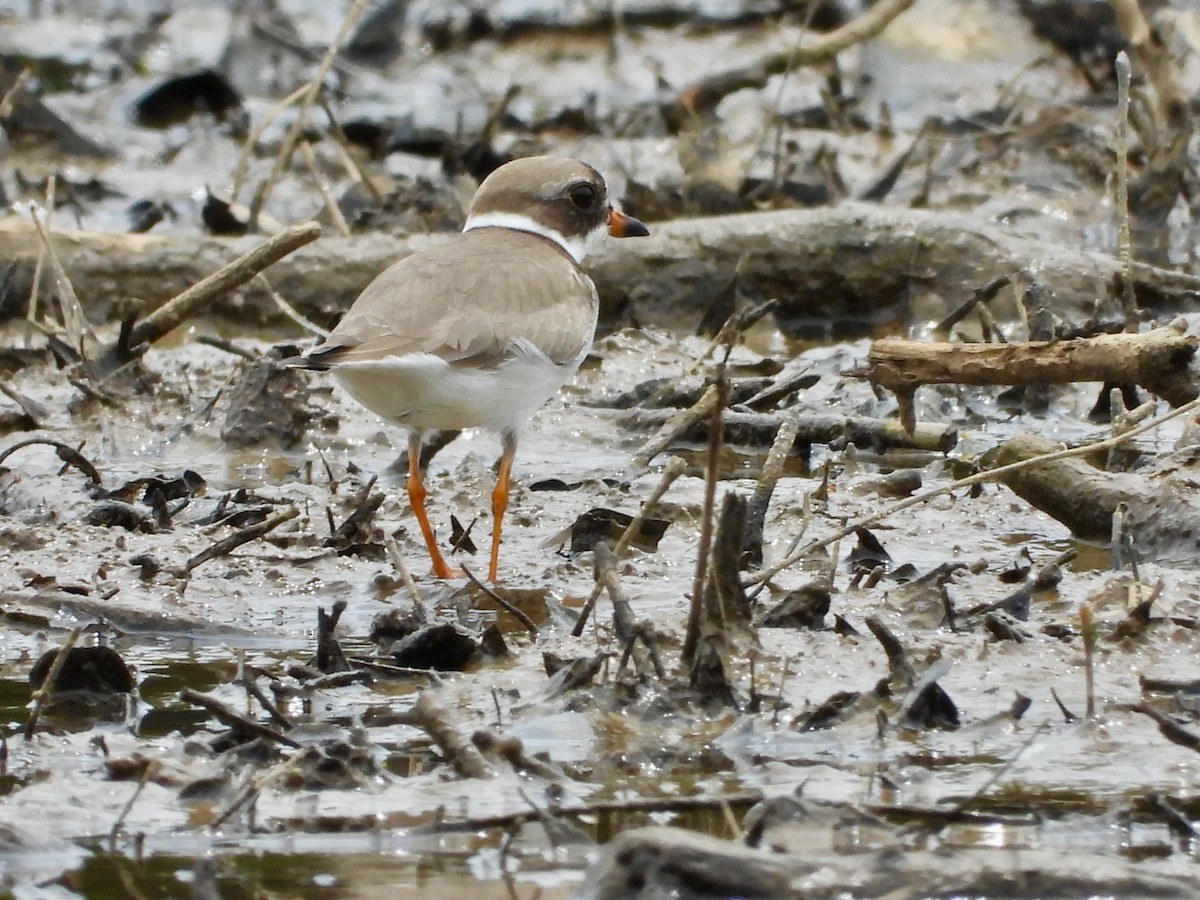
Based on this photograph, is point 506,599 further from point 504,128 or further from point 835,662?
point 504,128

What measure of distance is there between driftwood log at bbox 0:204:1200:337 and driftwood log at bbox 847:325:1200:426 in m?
2.79

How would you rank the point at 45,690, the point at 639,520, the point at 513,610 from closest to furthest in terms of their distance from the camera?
the point at 45,690 → the point at 639,520 → the point at 513,610

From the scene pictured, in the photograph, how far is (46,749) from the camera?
3.63 meters

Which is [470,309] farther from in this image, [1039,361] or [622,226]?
[1039,361]

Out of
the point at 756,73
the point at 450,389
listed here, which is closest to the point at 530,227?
the point at 450,389

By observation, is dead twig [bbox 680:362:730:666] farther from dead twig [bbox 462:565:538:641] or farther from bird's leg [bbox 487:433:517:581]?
bird's leg [bbox 487:433:517:581]

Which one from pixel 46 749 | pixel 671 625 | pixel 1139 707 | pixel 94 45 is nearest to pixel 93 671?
pixel 46 749

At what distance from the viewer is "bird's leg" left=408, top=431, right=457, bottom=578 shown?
17.5ft

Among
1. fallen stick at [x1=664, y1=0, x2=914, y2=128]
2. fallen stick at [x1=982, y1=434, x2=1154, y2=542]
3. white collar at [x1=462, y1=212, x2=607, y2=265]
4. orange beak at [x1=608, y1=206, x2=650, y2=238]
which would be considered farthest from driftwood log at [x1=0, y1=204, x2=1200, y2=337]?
fallen stick at [x1=982, y1=434, x2=1154, y2=542]

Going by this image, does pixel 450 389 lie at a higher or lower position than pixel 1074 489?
higher

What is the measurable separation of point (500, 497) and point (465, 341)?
459mm

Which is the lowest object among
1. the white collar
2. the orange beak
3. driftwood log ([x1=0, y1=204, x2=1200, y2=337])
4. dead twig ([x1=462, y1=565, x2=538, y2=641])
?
dead twig ([x1=462, y1=565, x2=538, y2=641])

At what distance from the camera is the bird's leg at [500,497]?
5.20 m

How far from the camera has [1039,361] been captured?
212 inches
